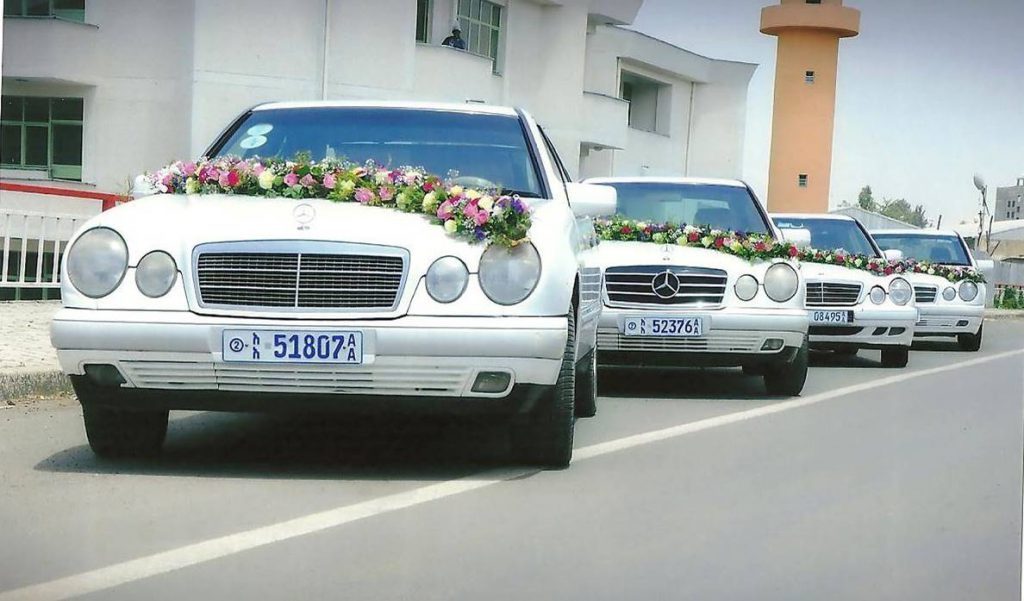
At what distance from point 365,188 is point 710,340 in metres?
A: 4.08

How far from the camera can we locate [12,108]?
24.4 m

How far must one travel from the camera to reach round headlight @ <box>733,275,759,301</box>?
9984 mm

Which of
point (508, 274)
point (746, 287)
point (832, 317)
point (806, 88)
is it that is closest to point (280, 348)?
point (508, 274)

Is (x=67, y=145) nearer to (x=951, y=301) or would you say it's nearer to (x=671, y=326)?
(x=951, y=301)

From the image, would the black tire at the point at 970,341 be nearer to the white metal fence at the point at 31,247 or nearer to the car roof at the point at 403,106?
the white metal fence at the point at 31,247

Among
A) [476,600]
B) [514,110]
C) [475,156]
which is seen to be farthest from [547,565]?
[514,110]

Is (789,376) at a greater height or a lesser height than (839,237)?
lesser

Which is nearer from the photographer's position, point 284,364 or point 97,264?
point 284,364

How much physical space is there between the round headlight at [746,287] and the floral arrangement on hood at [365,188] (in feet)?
12.8

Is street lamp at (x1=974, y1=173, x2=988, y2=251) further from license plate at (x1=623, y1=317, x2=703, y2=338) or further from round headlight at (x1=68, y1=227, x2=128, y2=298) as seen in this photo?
license plate at (x1=623, y1=317, x2=703, y2=338)

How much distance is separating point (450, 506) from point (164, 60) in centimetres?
1829

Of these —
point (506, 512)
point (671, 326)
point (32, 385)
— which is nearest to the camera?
point (506, 512)

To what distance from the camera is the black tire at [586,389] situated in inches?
324

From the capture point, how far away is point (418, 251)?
5.88 meters
